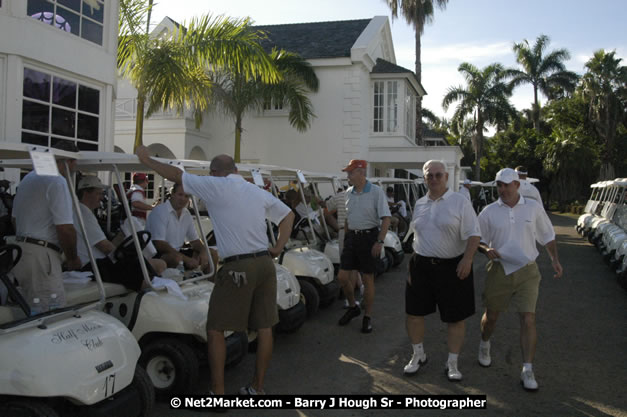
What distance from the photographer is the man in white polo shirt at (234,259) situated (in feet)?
12.8

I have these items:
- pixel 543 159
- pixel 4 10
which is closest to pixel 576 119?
pixel 543 159

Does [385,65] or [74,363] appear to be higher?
[385,65]

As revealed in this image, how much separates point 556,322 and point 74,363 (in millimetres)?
5604

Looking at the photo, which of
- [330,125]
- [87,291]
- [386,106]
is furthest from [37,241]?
[386,106]

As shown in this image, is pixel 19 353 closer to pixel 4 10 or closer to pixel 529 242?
pixel 529 242

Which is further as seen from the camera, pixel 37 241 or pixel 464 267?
pixel 464 267

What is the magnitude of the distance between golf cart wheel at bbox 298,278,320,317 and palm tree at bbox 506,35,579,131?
4265 cm

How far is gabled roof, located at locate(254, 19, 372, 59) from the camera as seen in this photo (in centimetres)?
2130

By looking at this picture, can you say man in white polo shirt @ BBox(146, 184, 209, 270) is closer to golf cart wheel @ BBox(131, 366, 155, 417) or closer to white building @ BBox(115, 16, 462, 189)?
golf cart wheel @ BBox(131, 366, 155, 417)

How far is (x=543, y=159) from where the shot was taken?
134ft

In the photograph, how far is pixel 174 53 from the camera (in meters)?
10.4

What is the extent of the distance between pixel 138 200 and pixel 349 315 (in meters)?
3.48

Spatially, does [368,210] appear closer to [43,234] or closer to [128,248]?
[128,248]

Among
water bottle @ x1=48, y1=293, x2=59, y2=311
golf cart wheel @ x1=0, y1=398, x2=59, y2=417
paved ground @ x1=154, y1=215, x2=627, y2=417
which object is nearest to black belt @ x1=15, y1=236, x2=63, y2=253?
water bottle @ x1=48, y1=293, x2=59, y2=311
